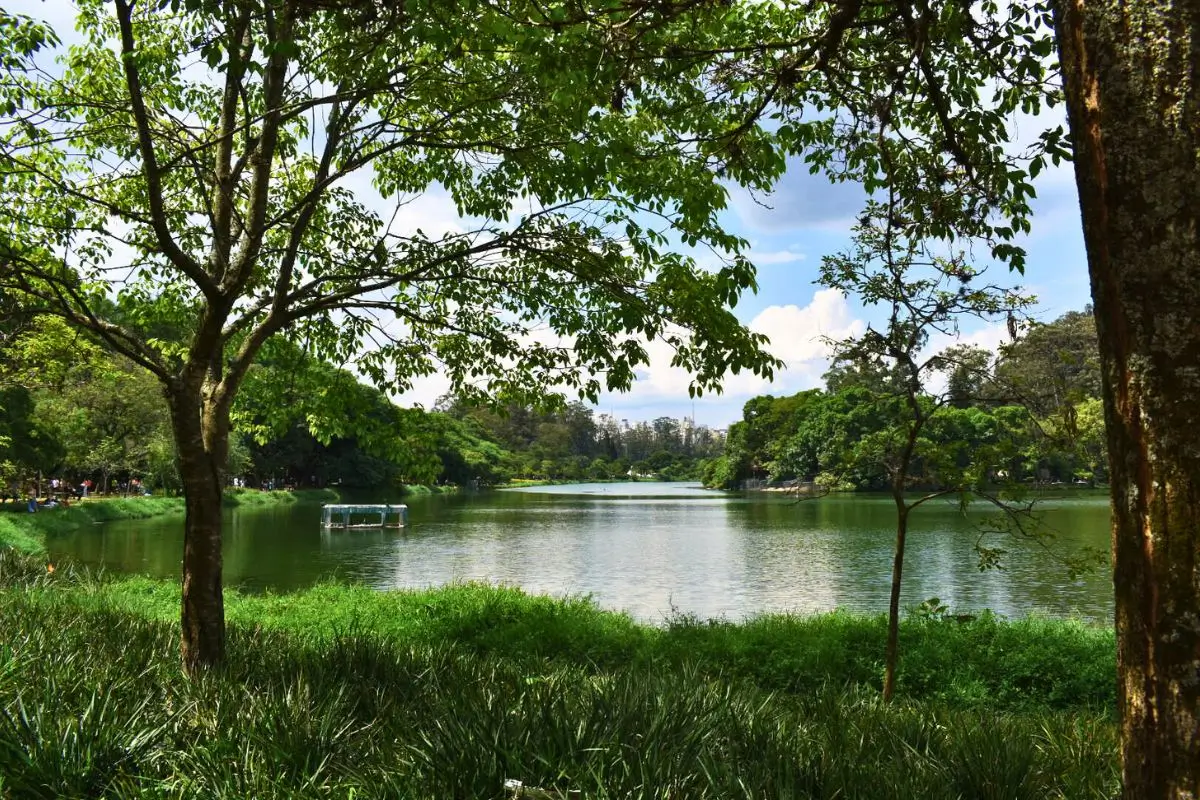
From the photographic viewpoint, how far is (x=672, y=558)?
24.6m

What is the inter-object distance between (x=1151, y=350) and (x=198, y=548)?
18.6 ft

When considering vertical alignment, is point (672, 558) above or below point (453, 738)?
below

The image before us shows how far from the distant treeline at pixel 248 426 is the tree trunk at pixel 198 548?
2369mm

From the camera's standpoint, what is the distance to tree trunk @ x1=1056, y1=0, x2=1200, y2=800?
1.88 m

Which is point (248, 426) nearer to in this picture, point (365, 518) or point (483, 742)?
point (483, 742)

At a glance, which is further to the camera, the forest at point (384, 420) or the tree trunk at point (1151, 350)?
the forest at point (384, 420)

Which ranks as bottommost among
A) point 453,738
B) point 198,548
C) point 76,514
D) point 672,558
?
point 672,558

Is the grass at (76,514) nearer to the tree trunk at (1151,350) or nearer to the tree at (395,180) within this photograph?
the tree at (395,180)

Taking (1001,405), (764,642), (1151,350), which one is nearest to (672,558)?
(764,642)

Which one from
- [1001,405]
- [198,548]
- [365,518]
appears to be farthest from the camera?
[365,518]

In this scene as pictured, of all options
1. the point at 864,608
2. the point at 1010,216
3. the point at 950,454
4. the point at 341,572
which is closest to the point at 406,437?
the point at 950,454

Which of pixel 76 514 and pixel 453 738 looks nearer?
pixel 453 738

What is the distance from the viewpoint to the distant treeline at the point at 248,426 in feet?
28.9

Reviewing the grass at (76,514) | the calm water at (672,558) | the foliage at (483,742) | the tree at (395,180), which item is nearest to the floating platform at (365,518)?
the calm water at (672,558)
